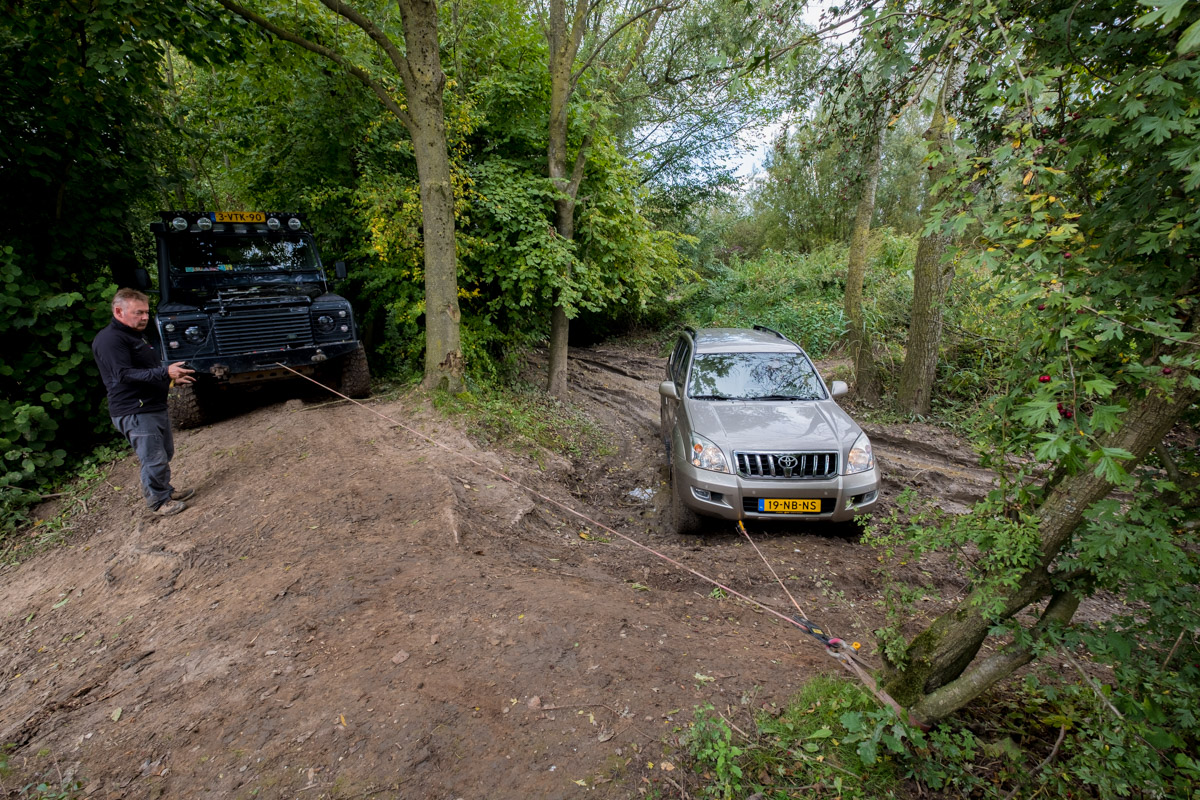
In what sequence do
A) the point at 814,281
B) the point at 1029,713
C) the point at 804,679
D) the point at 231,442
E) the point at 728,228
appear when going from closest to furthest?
the point at 1029,713 → the point at 804,679 → the point at 231,442 → the point at 814,281 → the point at 728,228

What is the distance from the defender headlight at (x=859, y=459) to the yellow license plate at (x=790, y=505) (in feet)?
1.36

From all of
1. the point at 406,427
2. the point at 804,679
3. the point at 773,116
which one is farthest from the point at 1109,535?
the point at 773,116

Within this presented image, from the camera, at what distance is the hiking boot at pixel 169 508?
4.97 meters

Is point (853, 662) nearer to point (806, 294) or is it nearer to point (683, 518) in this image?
point (683, 518)

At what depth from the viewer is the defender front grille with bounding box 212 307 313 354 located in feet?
21.4

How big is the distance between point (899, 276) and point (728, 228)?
39.5 feet

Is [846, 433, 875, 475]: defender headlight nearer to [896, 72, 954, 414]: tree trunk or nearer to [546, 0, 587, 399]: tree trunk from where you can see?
[896, 72, 954, 414]: tree trunk

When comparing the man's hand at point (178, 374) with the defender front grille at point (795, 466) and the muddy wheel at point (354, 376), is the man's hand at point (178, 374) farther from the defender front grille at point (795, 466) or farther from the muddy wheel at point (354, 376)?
the defender front grille at point (795, 466)

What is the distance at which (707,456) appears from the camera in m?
4.82

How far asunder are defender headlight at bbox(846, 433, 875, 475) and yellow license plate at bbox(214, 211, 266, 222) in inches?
313

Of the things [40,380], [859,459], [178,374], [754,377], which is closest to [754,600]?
[859,459]

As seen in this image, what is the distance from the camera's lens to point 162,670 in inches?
118

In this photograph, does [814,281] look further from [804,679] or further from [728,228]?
[804,679]

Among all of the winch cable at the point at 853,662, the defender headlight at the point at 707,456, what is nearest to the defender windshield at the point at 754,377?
the defender headlight at the point at 707,456
